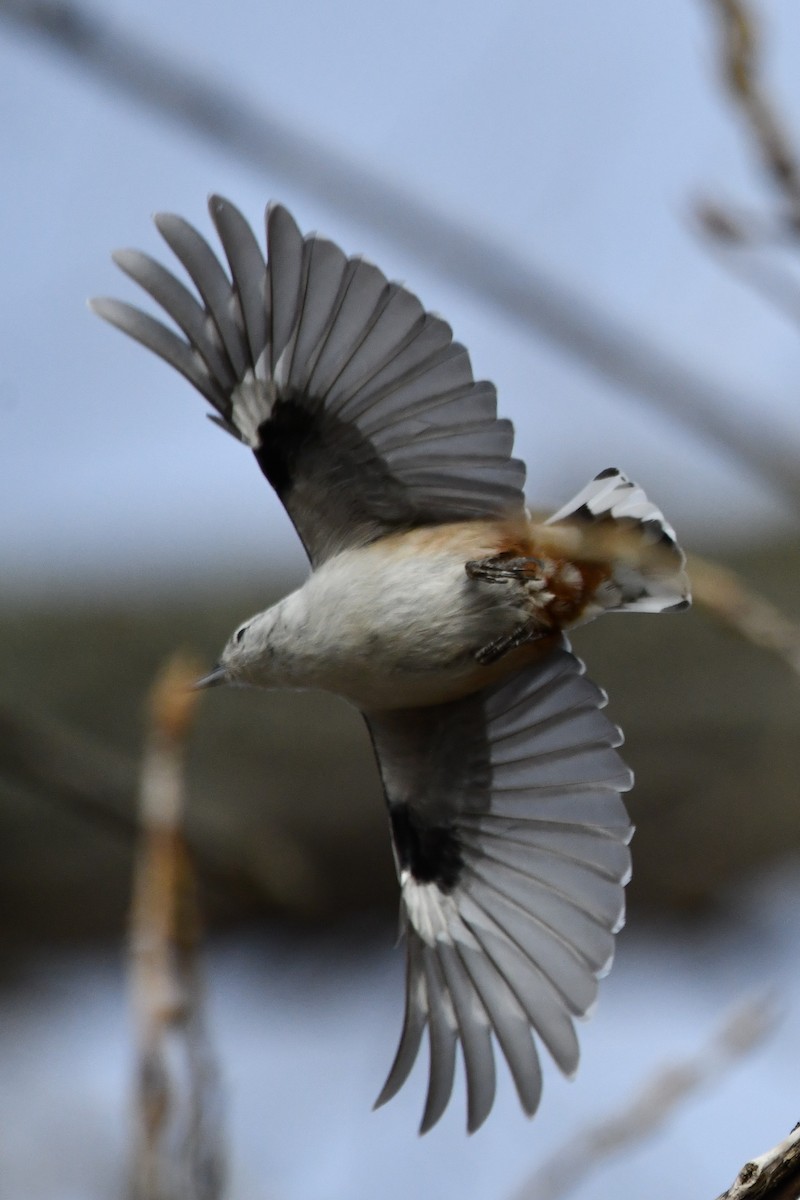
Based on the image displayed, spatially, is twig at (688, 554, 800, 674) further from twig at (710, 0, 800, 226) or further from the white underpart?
twig at (710, 0, 800, 226)

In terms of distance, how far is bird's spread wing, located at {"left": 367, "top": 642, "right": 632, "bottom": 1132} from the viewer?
1568mm

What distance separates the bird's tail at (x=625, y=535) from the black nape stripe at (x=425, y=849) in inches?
13.8

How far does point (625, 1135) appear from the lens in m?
1.18

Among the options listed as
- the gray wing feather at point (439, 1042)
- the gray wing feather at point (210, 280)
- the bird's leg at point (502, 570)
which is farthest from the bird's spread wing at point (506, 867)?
the gray wing feather at point (210, 280)

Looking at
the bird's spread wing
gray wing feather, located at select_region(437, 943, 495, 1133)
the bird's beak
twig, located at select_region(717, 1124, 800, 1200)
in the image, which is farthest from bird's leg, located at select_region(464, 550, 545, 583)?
twig, located at select_region(717, 1124, 800, 1200)

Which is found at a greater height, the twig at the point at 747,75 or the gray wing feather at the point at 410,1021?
the twig at the point at 747,75

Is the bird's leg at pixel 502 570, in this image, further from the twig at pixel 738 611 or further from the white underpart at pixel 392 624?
the twig at pixel 738 611

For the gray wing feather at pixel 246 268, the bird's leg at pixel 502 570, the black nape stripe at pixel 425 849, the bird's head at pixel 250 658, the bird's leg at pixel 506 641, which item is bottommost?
the black nape stripe at pixel 425 849

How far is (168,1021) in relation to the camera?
116cm

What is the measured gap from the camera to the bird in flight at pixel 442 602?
1420mm

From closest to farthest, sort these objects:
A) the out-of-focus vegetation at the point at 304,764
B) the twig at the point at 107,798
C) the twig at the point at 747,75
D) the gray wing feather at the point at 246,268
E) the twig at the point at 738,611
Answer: the twig at the point at 747,75
the twig at the point at 738,611
the gray wing feather at the point at 246,268
the twig at the point at 107,798
the out-of-focus vegetation at the point at 304,764

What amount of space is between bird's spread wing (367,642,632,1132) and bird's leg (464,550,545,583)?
0.12m

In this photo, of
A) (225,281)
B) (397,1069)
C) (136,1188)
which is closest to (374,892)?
(397,1069)

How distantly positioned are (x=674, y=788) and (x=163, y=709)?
4.04 ft
